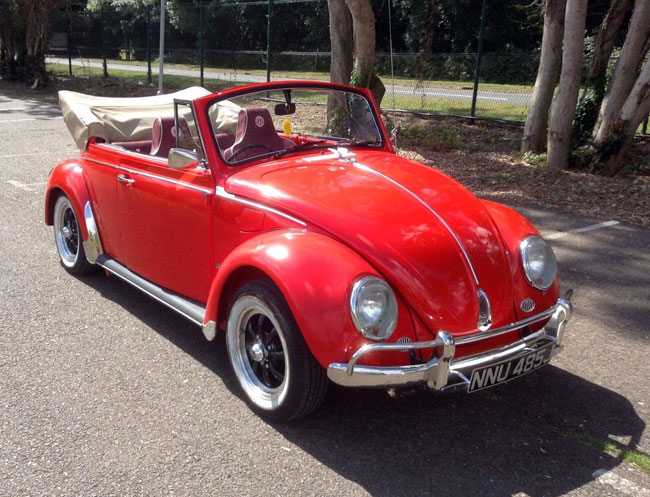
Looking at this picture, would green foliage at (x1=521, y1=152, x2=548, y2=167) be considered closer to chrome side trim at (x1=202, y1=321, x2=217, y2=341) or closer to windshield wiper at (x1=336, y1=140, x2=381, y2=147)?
windshield wiper at (x1=336, y1=140, x2=381, y2=147)

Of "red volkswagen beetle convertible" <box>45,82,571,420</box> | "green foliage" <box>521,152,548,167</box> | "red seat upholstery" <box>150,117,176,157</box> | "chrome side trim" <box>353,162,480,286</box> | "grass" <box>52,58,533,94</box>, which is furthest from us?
"grass" <box>52,58,533,94</box>

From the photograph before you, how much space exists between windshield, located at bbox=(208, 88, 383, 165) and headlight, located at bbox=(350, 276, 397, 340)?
56.2 inches

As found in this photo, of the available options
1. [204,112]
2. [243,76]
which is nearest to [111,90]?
[243,76]

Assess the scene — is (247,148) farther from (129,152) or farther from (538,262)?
(538,262)

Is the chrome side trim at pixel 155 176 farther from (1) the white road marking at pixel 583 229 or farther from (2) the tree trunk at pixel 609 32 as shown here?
(2) the tree trunk at pixel 609 32

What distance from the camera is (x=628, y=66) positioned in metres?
9.17

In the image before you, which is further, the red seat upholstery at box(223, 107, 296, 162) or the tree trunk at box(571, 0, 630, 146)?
the tree trunk at box(571, 0, 630, 146)

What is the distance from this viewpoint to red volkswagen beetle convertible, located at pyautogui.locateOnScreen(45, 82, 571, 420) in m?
3.01

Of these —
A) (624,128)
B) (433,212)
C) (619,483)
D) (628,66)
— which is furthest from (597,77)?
(619,483)

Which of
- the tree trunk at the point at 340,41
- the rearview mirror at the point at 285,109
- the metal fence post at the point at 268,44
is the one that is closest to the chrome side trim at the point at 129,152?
the rearview mirror at the point at 285,109

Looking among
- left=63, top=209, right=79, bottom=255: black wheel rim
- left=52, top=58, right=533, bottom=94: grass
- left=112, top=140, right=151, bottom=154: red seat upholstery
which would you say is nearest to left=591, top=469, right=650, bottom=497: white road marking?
left=112, top=140, right=151, bottom=154: red seat upholstery

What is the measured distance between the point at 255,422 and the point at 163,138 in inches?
88.2

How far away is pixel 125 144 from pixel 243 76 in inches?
551

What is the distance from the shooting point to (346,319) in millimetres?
2939
